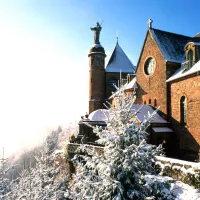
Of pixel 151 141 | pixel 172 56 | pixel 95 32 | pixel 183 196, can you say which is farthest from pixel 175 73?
pixel 95 32

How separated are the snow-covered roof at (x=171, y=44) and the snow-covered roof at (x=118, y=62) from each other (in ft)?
47.8

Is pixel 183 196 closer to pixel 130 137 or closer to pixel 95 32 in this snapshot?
pixel 130 137

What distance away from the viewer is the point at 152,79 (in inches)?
905

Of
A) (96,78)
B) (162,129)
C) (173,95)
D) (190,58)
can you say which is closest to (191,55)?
(190,58)

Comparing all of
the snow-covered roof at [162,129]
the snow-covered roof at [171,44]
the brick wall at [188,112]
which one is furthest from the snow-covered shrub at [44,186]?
the snow-covered roof at [171,44]

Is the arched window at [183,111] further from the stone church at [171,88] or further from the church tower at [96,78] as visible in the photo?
the church tower at [96,78]

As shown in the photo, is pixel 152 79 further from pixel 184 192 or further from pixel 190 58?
pixel 184 192

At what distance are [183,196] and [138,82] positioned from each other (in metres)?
17.1

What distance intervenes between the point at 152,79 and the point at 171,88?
2753 mm

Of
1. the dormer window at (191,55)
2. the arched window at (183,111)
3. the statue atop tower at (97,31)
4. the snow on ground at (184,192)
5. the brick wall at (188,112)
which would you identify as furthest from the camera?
the statue atop tower at (97,31)

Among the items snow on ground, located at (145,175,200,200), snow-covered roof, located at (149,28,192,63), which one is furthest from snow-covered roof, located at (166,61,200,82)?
snow on ground, located at (145,175,200,200)

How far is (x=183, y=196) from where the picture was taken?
941cm

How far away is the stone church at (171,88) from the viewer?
18094mm

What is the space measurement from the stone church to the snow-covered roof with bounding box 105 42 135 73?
10228 millimetres
